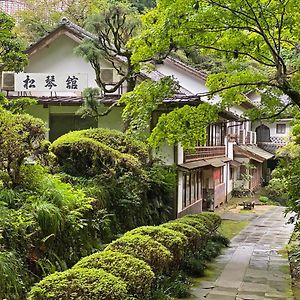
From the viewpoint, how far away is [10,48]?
42.1ft

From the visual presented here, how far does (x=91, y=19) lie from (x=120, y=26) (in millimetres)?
992

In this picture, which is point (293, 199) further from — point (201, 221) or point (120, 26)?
point (120, 26)

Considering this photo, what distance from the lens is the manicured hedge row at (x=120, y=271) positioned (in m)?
5.01

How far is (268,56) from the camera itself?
12.8 metres

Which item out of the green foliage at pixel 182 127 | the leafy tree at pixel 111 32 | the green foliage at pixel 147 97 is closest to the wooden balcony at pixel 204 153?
the leafy tree at pixel 111 32

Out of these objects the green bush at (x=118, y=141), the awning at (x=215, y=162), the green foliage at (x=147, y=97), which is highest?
the green foliage at (x=147, y=97)

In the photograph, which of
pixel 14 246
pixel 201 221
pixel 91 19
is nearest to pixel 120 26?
pixel 91 19

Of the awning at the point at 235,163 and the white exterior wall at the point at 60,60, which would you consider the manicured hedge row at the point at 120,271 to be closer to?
the white exterior wall at the point at 60,60

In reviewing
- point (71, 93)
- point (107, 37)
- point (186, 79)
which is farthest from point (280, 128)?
point (107, 37)

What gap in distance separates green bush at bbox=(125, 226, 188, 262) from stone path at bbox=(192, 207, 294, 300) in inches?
49.9

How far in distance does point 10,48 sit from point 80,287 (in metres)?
9.56

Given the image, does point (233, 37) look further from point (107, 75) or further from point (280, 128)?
point (280, 128)

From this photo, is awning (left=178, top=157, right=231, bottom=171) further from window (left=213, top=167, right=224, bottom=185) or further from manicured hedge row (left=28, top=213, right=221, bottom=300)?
manicured hedge row (left=28, top=213, right=221, bottom=300)

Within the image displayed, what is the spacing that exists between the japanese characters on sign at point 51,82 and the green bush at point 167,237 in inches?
388
